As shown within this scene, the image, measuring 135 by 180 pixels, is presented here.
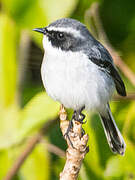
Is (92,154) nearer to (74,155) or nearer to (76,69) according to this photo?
(76,69)

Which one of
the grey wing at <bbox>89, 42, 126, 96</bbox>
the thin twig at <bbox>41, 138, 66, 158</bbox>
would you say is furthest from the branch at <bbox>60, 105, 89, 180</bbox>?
the thin twig at <bbox>41, 138, 66, 158</bbox>

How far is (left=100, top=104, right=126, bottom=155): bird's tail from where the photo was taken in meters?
4.27

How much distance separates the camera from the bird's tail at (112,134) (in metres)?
4.27

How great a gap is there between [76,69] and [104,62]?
1.21 feet

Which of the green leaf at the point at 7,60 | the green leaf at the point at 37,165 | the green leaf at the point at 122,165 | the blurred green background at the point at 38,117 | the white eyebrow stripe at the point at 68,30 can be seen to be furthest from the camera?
the green leaf at the point at 37,165

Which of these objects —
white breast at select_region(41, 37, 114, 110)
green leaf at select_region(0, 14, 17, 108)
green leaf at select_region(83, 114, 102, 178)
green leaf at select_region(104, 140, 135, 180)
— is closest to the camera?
Result: white breast at select_region(41, 37, 114, 110)

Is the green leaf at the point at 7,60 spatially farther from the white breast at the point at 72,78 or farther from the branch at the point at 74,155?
the branch at the point at 74,155

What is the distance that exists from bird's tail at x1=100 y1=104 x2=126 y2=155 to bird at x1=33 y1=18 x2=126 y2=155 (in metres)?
0.31

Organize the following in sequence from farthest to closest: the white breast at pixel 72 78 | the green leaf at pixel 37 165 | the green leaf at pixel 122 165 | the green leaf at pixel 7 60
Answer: the green leaf at pixel 37 165, the green leaf at pixel 7 60, the green leaf at pixel 122 165, the white breast at pixel 72 78

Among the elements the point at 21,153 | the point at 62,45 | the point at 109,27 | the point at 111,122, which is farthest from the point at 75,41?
the point at 109,27

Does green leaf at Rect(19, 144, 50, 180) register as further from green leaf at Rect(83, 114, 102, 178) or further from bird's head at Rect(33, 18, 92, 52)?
bird's head at Rect(33, 18, 92, 52)

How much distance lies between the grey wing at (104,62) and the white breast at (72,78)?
64 millimetres

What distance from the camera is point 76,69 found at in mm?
3705

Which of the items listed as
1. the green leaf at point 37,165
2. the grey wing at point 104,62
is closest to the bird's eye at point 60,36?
the grey wing at point 104,62
